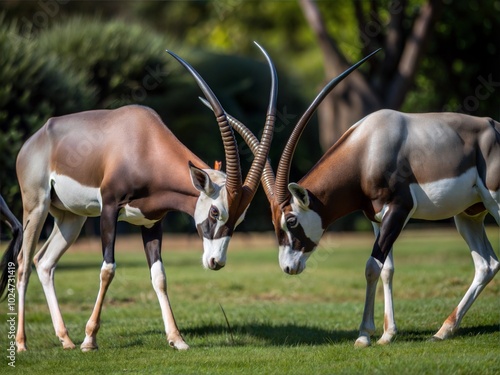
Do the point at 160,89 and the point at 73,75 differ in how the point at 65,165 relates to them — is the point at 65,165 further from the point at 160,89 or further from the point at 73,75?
Result: the point at 160,89

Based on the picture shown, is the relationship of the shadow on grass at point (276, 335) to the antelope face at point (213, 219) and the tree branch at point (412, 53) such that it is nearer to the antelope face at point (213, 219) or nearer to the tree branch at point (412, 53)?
the antelope face at point (213, 219)

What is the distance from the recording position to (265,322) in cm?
1107

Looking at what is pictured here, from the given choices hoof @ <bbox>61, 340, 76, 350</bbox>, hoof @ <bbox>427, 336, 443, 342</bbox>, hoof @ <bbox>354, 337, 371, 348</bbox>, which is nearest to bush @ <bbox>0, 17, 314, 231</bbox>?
hoof @ <bbox>61, 340, 76, 350</bbox>

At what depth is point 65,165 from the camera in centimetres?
984

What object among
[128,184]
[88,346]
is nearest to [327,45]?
[128,184]

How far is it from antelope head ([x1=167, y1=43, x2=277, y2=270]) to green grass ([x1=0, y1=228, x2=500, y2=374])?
1018mm

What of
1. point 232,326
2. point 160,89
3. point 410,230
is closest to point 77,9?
point 410,230

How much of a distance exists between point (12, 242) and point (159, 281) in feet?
5.33

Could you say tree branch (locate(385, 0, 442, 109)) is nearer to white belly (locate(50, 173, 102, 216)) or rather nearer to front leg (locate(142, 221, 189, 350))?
front leg (locate(142, 221, 189, 350))

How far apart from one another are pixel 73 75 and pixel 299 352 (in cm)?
1204

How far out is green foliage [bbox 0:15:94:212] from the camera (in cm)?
1659

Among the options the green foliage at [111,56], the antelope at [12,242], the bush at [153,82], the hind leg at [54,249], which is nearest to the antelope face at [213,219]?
the antelope at [12,242]

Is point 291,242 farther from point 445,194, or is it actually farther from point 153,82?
point 153,82

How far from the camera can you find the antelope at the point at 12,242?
9.32 meters
